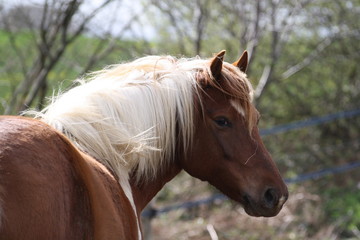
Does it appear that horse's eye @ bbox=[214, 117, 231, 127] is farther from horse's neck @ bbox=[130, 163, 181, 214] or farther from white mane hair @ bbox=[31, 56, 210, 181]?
horse's neck @ bbox=[130, 163, 181, 214]

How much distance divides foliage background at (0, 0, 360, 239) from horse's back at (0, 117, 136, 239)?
2679mm

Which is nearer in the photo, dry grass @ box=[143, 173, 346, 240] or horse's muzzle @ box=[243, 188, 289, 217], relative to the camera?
horse's muzzle @ box=[243, 188, 289, 217]

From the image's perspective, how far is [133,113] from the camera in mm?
2754

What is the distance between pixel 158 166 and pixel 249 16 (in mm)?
4288

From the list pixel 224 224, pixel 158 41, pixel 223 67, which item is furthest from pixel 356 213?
pixel 223 67

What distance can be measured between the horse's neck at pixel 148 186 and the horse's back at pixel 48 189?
1.38 feet

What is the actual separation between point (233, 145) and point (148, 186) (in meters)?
0.48

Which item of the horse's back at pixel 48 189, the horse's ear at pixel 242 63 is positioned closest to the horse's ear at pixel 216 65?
the horse's ear at pixel 242 63

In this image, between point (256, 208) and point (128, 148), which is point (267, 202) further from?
point (128, 148)

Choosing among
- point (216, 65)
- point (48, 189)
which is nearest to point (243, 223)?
point (216, 65)

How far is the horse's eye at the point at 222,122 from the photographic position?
117 inches

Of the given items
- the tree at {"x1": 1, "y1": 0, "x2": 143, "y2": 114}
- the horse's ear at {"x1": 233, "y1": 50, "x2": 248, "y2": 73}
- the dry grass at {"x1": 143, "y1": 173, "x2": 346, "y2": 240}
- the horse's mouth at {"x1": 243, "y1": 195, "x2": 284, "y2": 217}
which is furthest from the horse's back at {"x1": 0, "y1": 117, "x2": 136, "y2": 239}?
the dry grass at {"x1": 143, "y1": 173, "x2": 346, "y2": 240}

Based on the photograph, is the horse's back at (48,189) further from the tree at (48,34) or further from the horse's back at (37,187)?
the tree at (48,34)

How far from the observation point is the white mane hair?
103 inches
